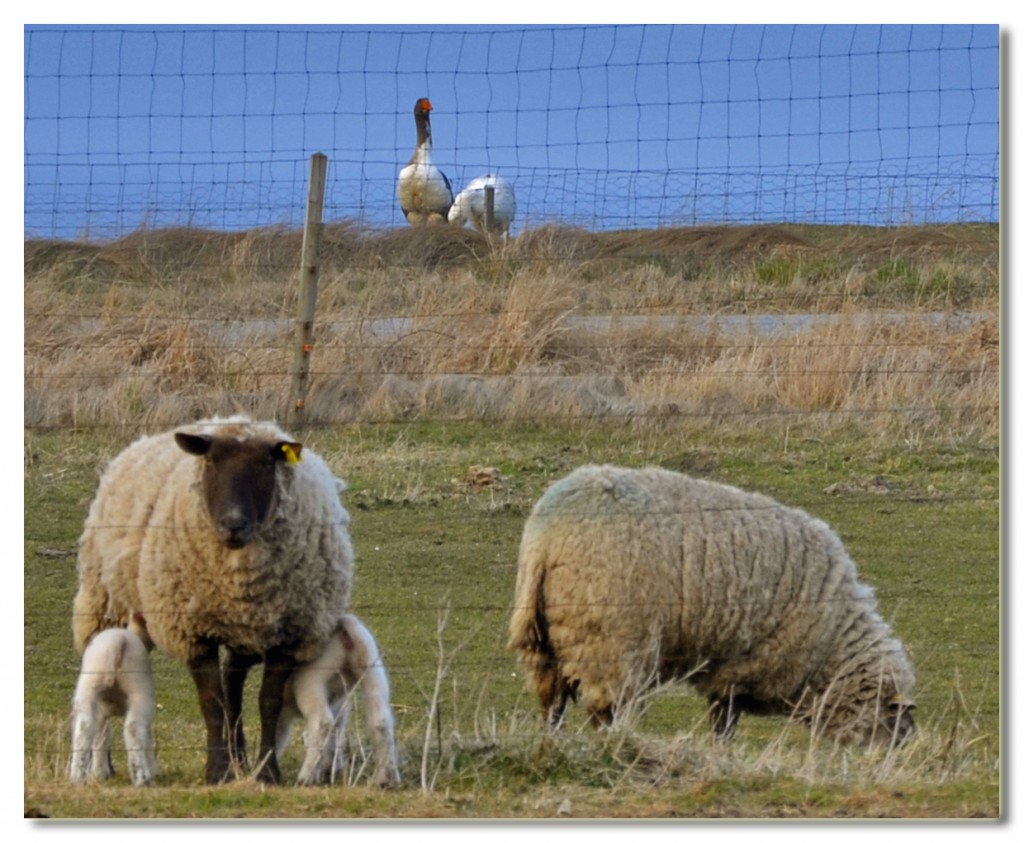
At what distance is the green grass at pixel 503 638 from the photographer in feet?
19.0

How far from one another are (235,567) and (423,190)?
854cm

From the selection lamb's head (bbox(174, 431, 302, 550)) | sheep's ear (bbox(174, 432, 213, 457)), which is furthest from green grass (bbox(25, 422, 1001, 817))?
sheep's ear (bbox(174, 432, 213, 457))

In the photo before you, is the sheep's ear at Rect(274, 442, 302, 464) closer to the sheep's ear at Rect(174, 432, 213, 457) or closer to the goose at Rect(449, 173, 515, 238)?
the sheep's ear at Rect(174, 432, 213, 457)

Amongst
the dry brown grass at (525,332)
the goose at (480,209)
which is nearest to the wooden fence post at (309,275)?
the dry brown grass at (525,332)

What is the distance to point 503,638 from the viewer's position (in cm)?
898

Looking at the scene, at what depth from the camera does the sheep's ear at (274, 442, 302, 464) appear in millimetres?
6094

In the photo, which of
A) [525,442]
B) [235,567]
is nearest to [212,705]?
[235,567]

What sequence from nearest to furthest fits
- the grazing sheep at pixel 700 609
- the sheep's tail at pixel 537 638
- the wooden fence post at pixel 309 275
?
the grazing sheep at pixel 700 609, the sheep's tail at pixel 537 638, the wooden fence post at pixel 309 275

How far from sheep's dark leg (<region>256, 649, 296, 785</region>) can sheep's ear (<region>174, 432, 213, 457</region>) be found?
0.83 metres

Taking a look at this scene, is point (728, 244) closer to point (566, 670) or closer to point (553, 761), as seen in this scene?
point (566, 670)

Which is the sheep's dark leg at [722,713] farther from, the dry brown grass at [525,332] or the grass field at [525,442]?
the dry brown grass at [525,332]

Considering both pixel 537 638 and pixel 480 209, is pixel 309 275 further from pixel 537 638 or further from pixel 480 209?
pixel 480 209

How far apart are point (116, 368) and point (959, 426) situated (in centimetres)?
688

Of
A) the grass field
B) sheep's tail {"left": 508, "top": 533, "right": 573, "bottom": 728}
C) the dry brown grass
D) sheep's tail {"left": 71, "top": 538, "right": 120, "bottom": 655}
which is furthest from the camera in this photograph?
the dry brown grass
